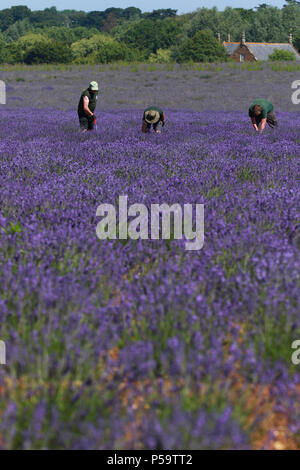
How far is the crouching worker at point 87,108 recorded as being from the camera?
846 cm

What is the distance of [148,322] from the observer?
6.39 feet

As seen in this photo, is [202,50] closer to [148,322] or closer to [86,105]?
[86,105]

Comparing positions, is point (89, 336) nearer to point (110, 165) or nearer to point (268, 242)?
point (268, 242)

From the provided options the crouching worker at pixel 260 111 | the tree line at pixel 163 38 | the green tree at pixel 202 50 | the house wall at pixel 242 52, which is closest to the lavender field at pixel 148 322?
the crouching worker at pixel 260 111

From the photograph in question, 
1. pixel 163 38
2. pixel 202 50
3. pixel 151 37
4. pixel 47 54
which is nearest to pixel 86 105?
pixel 202 50

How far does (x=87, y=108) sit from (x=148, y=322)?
7.13 meters

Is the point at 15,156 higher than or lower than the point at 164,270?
higher

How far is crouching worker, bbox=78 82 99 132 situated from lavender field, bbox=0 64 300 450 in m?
4.30

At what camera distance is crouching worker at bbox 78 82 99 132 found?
8.46m

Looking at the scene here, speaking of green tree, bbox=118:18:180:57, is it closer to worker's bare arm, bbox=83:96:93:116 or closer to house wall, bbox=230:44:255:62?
house wall, bbox=230:44:255:62

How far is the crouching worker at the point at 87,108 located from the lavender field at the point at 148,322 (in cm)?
430

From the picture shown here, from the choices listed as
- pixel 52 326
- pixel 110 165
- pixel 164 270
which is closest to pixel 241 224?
pixel 164 270

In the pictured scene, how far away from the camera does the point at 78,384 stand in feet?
5.55

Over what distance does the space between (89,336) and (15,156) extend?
15.2 ft
